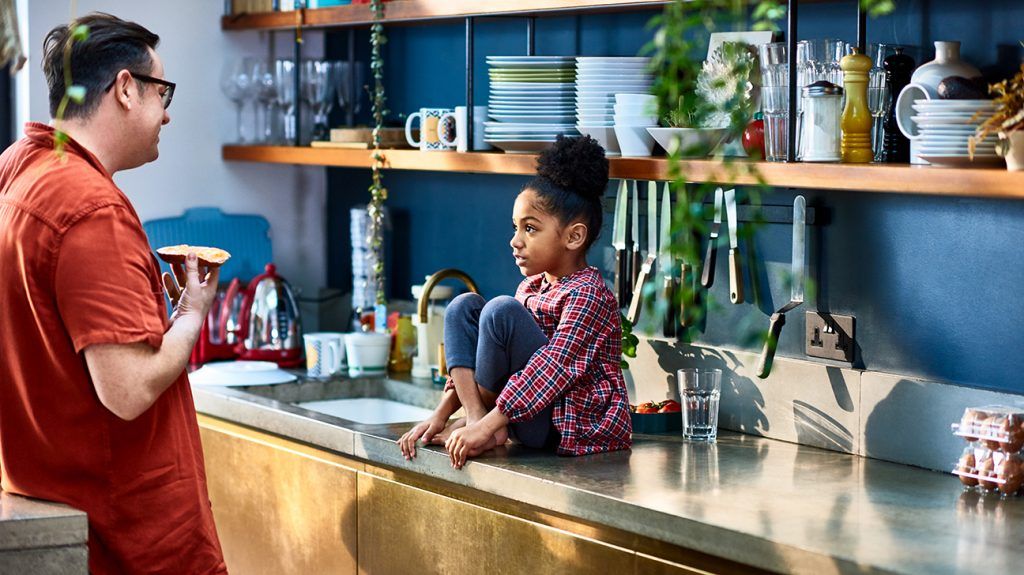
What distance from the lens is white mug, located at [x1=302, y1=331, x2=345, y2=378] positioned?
12.4 ft

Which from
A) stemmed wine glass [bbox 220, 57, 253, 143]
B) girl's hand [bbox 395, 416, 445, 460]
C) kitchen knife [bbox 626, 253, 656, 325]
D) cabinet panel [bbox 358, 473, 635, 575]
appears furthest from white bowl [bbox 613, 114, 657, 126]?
stemmed wine glass [bbox 220, 57, 253, 143]

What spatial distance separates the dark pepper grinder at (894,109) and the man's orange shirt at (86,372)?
1.32 meters

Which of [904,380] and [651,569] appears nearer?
[651,569]

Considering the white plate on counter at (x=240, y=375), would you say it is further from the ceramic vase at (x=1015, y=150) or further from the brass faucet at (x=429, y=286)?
the ceramic vase at (x=1015, y=150)

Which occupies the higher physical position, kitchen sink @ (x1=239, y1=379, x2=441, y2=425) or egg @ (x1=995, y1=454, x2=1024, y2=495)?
egg @ (x1=995, y1=454, x2=1024, y2=495)

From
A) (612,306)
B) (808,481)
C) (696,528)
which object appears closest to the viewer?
(696,528)

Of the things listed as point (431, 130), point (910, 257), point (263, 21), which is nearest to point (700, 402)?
point (910, 257)

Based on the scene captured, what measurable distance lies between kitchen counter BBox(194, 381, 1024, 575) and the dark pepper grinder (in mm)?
587

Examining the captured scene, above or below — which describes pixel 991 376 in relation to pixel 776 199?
below

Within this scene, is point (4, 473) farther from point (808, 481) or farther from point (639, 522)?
point (808, 481)

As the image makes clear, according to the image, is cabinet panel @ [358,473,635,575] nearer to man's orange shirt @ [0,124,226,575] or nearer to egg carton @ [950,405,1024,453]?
man's orange shirt @ [0,124,226,575]

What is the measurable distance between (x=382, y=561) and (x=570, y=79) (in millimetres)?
1108

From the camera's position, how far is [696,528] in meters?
2.21

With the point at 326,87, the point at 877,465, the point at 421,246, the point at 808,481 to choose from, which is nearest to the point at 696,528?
the point at 808,481
